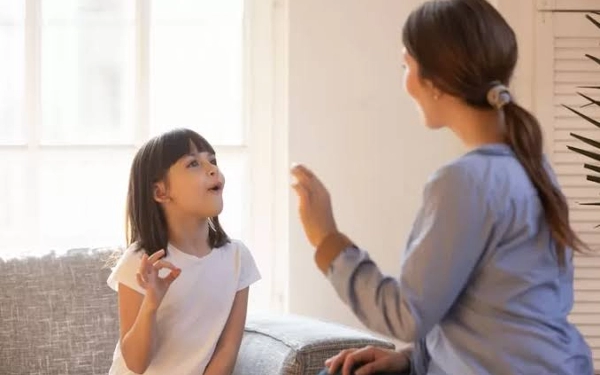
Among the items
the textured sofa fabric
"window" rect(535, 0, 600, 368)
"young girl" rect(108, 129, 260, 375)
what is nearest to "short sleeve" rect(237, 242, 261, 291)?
"young girl" rect(108, 129, 260, 375)

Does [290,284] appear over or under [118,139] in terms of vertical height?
under

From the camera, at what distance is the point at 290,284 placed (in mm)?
2881

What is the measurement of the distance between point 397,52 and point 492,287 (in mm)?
1485

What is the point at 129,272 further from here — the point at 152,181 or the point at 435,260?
the point at 435,260

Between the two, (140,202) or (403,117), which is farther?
(403,117)

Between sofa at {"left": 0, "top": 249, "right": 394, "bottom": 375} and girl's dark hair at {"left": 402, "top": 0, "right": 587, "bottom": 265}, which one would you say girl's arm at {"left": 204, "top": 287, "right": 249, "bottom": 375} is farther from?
girl's dark hair at {"left": 402, "top": 0, "right": 587, "bottom": 265}

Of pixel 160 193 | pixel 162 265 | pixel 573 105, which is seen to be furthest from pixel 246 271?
pixel 573 105

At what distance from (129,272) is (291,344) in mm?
378

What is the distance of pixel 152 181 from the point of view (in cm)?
222

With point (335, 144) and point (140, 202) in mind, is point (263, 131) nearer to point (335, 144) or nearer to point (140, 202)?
point (335, 144)

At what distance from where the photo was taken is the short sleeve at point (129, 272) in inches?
85.0

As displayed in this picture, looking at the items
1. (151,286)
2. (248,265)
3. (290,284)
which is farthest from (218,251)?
(290,284)

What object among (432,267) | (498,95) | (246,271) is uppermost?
(498,95)

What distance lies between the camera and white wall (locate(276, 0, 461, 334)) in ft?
9.41
